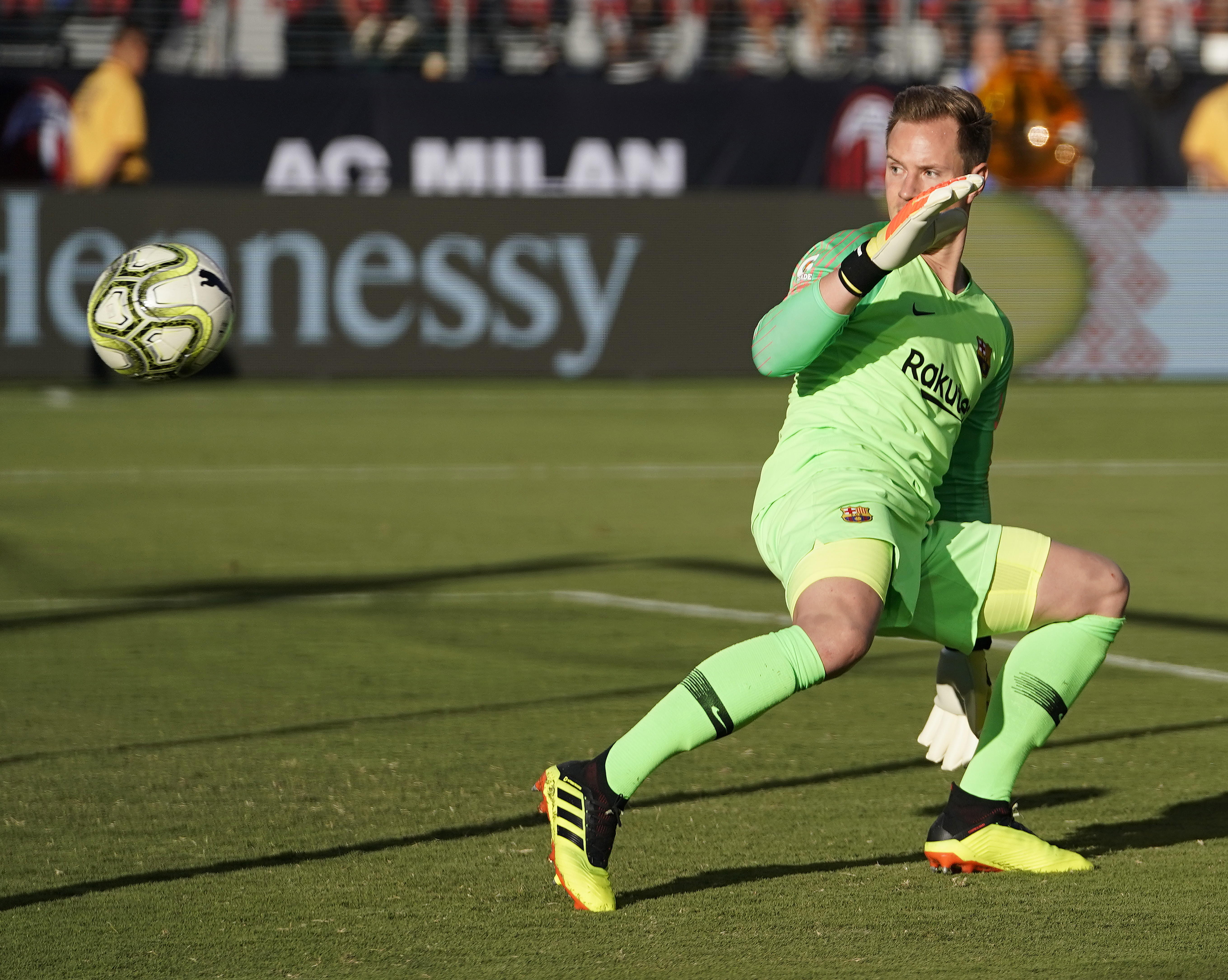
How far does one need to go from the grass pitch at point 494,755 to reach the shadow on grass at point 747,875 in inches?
0.6

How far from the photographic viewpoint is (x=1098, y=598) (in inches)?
181

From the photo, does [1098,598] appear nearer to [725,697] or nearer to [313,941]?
[725,697]

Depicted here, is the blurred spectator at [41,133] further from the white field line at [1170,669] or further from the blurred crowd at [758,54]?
the white field line at [1170,669]

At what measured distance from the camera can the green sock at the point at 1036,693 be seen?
4.61 meters

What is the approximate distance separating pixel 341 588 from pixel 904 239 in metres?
5.50

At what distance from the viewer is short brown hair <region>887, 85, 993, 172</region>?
4.50m

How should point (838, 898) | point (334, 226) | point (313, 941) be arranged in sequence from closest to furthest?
point (313, 941), point (838, 898), point (334, 226)

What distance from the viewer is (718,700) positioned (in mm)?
4234

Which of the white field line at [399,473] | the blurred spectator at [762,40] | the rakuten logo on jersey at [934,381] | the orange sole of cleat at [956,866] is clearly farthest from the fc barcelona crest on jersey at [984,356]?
the blurred spectator at [762,40]

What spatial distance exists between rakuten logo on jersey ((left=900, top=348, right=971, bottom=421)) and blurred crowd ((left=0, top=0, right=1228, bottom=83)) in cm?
1805

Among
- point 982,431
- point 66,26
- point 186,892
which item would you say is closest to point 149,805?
point 186,892

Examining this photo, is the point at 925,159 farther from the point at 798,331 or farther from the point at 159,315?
the point at 159,315

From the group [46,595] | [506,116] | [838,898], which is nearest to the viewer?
[838,898]

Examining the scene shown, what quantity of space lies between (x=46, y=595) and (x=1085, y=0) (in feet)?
58.3
